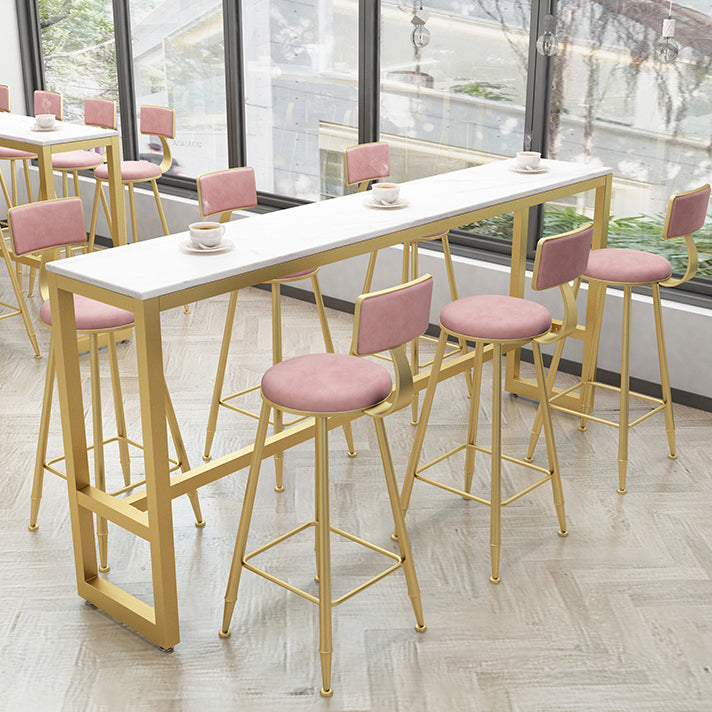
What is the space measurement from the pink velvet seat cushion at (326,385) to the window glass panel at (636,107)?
2368 millimetres

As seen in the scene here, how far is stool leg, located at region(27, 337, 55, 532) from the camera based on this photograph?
317 centimetres

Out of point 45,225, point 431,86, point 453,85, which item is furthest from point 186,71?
point 45,225

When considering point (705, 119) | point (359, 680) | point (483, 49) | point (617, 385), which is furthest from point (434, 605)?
point (483, 49)

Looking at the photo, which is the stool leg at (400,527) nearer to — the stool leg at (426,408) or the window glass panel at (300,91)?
the stool leg at (426,408)

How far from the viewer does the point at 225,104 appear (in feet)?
20.1

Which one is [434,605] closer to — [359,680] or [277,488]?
[359,680]

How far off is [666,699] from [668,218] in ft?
5.82

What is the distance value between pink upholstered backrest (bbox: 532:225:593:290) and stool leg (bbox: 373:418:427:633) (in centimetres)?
74

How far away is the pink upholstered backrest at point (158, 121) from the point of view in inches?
217

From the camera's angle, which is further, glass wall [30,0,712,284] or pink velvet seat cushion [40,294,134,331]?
glass wall [30,0,712,284]

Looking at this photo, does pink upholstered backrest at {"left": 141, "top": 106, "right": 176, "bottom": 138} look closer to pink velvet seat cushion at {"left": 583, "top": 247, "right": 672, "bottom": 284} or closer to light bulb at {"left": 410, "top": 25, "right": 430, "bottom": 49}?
light bulb at {"left": 410, "top": 25, "right": 430, "bottom": 49}

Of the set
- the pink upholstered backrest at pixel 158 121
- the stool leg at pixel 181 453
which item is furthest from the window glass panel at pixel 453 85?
the stool leg at pixel 181 453

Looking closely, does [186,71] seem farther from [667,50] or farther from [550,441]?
[550,441]

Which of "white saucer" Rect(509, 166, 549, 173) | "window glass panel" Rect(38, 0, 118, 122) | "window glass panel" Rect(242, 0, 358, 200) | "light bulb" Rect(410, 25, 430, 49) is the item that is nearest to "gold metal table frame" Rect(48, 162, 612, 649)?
"white saucer" Rect(509, 166, 549, 173)
